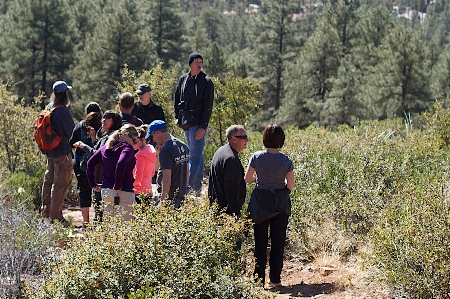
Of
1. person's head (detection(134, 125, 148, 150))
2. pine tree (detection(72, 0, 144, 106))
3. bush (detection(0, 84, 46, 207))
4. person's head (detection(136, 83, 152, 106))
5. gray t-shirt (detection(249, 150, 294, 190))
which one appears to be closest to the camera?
gray t-shirt (detection(249, 150, 294, 190))

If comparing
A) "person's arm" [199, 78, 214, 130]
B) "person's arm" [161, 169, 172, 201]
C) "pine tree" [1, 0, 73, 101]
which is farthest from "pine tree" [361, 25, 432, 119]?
"person's arm" [161, 169, 172, 201]

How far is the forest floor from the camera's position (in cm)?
493

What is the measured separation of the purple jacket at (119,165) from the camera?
5348mm

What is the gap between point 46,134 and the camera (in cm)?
685

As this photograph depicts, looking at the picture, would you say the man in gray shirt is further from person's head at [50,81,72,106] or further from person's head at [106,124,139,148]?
person's head at [50,81,72,106]

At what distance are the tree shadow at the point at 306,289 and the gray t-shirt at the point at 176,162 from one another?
4.20ft

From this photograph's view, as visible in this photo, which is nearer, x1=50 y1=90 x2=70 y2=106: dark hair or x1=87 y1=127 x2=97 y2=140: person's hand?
x1=87 y1=127 x2=97 y2=140: person's hand

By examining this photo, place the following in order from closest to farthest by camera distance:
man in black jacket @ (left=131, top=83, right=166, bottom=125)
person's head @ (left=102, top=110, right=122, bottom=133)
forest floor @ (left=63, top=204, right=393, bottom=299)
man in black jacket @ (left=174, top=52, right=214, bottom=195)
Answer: forest floor @ (left=63, top=204, right=393, bottom=299), person's head @ (left=102, top=110, right=122, bottom=133), man in black jacket @ (left=174, top=52, right=214, bottom=195), man in black jacket @ (left=131, top=83, right=166, bottom=125)

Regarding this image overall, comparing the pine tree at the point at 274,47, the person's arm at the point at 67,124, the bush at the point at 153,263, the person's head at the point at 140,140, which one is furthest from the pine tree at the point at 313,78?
the bush at the point at 153,263

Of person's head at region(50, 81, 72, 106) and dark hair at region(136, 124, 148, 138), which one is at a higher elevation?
person's head at region(50, 81, 72, 106)

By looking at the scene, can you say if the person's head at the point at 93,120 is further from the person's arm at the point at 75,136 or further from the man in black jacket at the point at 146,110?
the man in black jacket at the point at 146,110

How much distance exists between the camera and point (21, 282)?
16.5 ft

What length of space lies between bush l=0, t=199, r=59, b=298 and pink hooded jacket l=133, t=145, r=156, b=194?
36.9 inches

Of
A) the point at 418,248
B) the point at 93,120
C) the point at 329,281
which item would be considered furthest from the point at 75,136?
the point at 418,248
